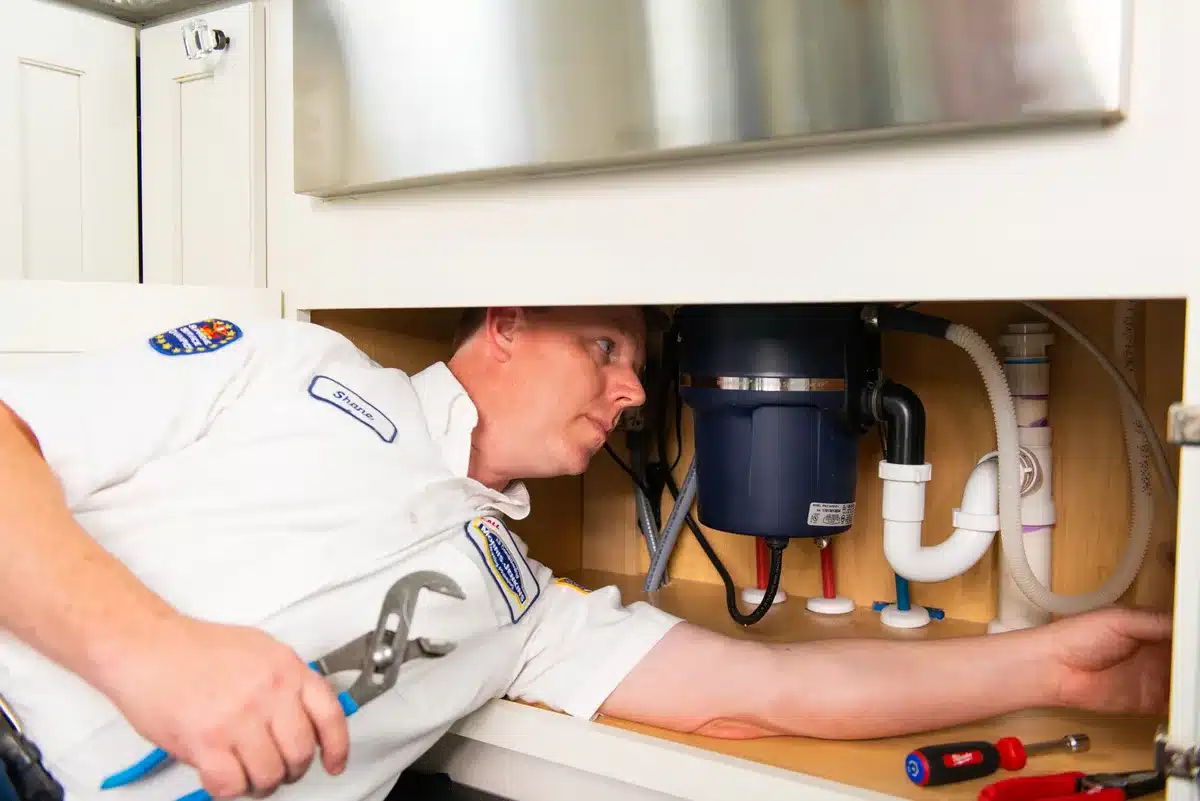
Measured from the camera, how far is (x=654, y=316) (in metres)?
1.41

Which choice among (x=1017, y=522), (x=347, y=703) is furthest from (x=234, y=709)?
(x=1017, y=522)

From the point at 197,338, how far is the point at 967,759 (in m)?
0.77

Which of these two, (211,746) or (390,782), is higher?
(211,746)

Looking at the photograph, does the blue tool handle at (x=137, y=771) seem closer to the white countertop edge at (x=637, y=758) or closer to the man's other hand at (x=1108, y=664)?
the white countertop edge at (x=637, y=758)

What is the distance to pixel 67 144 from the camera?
3.96 ft

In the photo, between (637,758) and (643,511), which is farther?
(643,511)

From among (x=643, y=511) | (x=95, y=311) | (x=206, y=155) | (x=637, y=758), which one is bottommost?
(x=637, y=758)

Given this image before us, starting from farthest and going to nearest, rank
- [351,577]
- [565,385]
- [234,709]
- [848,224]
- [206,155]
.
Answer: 1. [206,155]
2. [565,385]
3. [351,577]
4. [848,224]
5. [234,709]

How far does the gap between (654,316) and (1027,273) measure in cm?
75

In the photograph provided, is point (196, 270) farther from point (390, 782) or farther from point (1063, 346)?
point (1063, 346)

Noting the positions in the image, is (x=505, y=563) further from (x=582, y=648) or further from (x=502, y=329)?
(x=502, y=329)

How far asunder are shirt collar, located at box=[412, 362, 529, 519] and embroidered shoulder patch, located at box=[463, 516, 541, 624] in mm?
44

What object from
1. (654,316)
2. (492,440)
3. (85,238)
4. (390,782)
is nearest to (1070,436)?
(654,316)

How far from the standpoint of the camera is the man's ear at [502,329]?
43.8 inches
